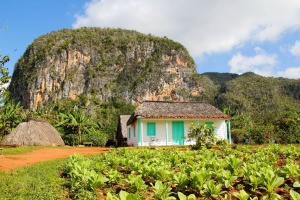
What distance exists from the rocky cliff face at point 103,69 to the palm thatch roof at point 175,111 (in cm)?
5237

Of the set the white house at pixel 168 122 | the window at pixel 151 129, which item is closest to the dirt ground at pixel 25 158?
the white house at pixel 168 122

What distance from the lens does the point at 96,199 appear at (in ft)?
19.5

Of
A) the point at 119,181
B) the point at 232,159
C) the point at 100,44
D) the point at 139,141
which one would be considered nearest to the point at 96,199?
the point at 119,181

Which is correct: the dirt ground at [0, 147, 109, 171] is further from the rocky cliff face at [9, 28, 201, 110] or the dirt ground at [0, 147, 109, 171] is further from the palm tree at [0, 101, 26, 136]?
the rocky cliff face at [9, 28, 201, 110]

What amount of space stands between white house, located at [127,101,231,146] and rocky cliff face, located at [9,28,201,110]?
175 ft

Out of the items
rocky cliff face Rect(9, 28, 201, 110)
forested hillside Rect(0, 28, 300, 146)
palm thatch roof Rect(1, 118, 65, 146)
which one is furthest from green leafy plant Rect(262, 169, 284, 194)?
rocky cliff face Rect(9, 28, 201, 110)

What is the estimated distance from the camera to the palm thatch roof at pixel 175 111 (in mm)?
20891

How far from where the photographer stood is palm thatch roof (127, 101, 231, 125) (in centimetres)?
2089

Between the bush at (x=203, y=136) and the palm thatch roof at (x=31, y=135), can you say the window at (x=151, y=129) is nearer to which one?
the bush at (x=203, y=136)

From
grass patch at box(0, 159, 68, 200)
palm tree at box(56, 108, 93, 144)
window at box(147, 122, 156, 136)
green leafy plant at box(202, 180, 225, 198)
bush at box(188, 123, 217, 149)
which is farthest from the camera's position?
palm tree at box(56, 108, 93, 144)

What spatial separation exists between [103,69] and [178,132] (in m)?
61.2

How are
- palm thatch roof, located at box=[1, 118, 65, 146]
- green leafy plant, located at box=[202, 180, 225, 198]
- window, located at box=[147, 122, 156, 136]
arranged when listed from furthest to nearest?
1. palm thatch roof, located at box=[1, 118, 65, 146]
2. window, located at box=[147, 122, 156, 136]
3. green leafy plant, located at box=[202, 180, 225, 198]

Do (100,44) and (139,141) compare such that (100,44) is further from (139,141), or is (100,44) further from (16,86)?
(139,141)

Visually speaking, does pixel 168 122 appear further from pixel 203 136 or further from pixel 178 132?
pixel 203 136
